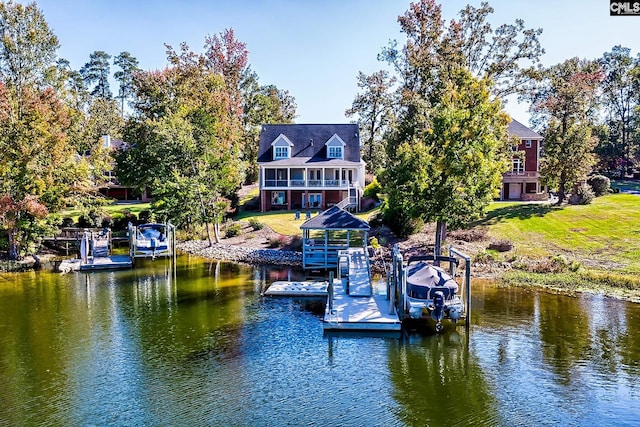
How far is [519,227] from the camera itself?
123 feet

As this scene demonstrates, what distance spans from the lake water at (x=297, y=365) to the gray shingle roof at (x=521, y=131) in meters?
31.2

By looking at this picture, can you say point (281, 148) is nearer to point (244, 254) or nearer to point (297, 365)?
point (244, 254)

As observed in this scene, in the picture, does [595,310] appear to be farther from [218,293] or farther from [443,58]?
[443,58]

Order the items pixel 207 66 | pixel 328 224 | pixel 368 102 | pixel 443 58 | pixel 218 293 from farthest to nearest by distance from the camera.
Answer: pixel 368 102
pixel 207 66
pixel 443 58
pixel 328 224
pixel 218 293

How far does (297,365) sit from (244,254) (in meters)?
20.6

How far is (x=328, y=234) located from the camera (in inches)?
1281

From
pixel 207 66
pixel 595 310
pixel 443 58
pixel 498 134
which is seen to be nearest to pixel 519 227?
pixel 498 134

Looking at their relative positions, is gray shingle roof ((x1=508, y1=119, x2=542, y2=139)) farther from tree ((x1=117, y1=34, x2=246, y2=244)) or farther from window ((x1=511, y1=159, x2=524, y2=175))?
tree ((x1=117, y1=34, x2=246, y2=244))

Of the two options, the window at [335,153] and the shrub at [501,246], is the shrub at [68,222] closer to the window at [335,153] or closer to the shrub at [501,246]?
the window at [335,153]

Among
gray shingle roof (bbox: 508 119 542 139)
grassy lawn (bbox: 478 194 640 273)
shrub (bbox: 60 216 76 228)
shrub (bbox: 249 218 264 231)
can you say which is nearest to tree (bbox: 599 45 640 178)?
gray shingle roof (bbox: 508 119 542 139)

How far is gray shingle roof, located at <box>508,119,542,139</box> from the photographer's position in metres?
52.2

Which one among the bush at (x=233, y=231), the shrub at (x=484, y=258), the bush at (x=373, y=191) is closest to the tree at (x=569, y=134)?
the shrub at (x=484, y=258)

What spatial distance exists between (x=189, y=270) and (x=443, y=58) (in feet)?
75.5

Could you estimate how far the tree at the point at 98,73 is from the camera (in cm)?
10738
